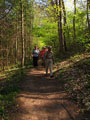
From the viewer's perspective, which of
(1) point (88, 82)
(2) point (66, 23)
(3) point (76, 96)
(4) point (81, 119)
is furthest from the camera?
(2) point (66, 23)

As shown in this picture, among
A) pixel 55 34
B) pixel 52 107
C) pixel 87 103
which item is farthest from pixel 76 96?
pixel 55 34

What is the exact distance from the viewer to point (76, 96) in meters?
6.38

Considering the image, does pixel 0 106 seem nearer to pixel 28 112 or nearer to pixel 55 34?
pixel 28 112

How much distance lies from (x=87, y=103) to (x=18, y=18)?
21193 millimetres

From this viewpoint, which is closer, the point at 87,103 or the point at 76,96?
the point at 87,103

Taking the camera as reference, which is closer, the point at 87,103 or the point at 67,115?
the point at 67,115

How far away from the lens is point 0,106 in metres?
5.29

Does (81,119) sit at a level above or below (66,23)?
below

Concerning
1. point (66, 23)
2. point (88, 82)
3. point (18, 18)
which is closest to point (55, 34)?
point (66, 23)

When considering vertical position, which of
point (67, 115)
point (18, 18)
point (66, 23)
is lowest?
point (67, 115)

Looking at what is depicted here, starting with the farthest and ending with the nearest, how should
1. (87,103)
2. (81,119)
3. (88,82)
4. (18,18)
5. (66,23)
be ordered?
1. (18,18)
2. (66,23)
3. (88,82)
4. (87,103)
5. (81,119)

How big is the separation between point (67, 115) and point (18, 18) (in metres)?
21.5

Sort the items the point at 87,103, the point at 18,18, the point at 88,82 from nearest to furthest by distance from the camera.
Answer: the point at 87,103
the point at 88,82
the point at 18,18

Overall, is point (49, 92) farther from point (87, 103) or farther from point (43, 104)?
point (87, 103)
